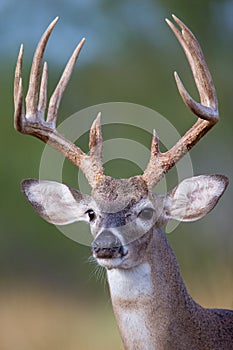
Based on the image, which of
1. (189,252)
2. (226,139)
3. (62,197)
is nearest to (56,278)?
(189,252)

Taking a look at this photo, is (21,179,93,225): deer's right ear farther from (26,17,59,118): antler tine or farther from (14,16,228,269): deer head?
(26,17,59,118): antler tine

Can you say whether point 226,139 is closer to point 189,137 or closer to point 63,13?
point 63,13

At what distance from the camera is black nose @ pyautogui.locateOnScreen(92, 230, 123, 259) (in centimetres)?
491

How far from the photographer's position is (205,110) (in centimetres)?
537

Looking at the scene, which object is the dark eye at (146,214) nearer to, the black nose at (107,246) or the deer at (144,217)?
the deer at (144,217)

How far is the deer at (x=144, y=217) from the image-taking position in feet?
16.8

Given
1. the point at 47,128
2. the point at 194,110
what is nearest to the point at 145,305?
the point at 194,110

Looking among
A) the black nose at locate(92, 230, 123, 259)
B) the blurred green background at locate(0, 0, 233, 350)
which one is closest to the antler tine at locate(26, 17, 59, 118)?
the black nose at locate(92, 230, 123, 259)

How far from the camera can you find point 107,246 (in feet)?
16.2

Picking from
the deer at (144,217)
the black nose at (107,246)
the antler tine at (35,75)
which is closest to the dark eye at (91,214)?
the deer at (144,217)

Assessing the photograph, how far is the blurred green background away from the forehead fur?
2468mm

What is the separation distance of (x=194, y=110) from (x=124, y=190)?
0.54m

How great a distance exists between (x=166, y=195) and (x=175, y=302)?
0.60 meters

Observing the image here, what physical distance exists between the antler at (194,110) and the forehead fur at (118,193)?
82 millimetres
